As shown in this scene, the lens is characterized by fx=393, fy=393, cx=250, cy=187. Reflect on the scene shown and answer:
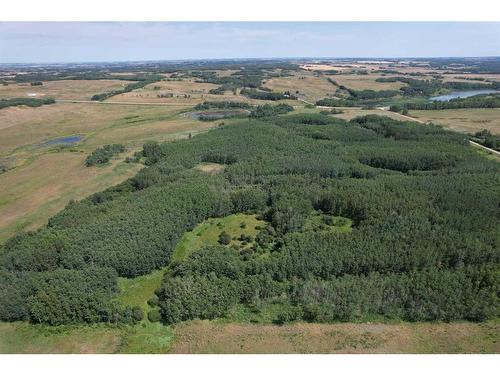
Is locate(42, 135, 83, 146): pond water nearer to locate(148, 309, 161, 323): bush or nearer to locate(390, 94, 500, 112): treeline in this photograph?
locate(148, 309, 161, 323): bush

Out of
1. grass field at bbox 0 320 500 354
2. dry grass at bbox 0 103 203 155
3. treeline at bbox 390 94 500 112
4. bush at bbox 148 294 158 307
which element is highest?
treeline at bbox 390 94 500 112

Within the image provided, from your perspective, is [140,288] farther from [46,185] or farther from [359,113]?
[359,113]

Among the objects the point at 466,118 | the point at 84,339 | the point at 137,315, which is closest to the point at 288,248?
the point at 137,315

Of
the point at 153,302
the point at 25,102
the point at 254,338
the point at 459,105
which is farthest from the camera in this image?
the point at 25,102

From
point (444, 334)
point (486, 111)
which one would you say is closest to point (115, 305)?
point (444, 334)

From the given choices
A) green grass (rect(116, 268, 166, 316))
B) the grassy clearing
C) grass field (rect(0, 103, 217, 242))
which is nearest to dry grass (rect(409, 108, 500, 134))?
grass field (rect(0, 103, 217, 242))

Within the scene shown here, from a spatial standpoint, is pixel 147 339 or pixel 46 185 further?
pixel 46 185
